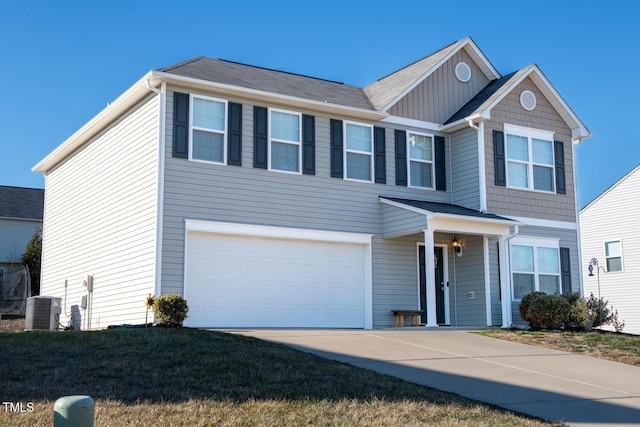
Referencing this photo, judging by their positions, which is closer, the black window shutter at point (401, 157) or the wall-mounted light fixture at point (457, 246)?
the black window shutter at point (401, 157)

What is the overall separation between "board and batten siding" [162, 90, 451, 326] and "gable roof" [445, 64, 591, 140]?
7.34 ft

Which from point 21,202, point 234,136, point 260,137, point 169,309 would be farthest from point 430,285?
point 21,202

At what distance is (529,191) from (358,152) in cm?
490

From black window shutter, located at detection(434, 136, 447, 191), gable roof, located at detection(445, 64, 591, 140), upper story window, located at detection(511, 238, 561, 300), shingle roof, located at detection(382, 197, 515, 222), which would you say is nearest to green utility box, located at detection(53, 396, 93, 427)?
shingle roof, located at detection(382, 197, 515, 222)

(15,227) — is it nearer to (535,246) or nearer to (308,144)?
(308,144)

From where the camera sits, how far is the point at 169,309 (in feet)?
46.4

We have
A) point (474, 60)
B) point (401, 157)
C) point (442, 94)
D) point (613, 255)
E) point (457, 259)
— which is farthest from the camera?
point (613, 255)

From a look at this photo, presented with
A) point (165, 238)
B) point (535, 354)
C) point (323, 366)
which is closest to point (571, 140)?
point (535, 354)

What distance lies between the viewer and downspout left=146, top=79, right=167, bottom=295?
15.4 m

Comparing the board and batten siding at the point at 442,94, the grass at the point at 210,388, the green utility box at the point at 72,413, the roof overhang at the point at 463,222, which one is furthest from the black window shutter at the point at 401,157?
the green utility box at the point at 72,413

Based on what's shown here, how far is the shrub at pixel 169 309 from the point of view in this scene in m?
14.1

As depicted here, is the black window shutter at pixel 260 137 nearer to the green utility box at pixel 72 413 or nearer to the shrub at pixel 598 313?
the shrub at pixel 598 313

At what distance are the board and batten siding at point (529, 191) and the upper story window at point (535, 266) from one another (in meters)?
0.75

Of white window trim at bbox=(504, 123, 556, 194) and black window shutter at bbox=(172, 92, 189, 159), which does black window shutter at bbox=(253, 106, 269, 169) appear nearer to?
black window shutter at bbox=(172, 92, 189, 159)
